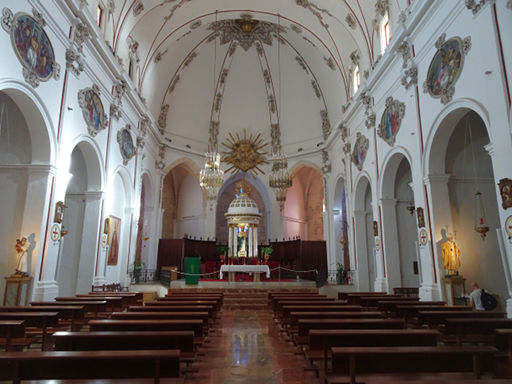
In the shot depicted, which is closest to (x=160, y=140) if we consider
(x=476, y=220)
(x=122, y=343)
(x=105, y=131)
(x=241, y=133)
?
(x=241, y=133)

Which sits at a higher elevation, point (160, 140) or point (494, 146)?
point (160, 140)

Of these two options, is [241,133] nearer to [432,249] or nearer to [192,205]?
[192,205]

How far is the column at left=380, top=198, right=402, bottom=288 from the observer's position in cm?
1274

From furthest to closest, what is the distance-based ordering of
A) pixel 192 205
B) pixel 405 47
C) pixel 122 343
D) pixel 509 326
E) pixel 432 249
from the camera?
pixel 192 205, pixel 405 47, pixel 432 249, pixel 509 326, pixel 122 343

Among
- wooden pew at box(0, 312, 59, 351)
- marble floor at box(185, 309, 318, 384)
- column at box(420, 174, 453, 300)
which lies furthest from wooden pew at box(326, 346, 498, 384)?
column at box(420, 174, 453, 300)

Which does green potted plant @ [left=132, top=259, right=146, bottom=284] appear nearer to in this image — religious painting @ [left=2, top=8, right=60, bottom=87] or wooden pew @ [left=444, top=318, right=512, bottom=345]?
religious painting @ [left=2, top=8, right=60, bottom=87]

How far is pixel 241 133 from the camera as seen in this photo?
77.7 ft

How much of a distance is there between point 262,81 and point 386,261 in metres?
14.5

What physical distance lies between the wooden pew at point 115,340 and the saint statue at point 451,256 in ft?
25.3

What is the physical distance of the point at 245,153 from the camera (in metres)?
22.7

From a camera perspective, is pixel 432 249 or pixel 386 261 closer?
pixel 432 249

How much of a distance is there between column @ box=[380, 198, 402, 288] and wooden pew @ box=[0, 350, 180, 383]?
10882mm

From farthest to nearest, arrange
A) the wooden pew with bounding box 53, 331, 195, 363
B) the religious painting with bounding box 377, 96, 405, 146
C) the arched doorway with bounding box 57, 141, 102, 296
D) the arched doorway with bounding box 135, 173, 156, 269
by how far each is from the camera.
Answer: the arched doorway with bounding box 135, 173, 156, 269 → the arched doorway with bounding box 57, 141, 102, 296 → the religious painting with bounding box 377, 96, 405, 146 → the wooden pew with bounding box 53, 331, 195, 363

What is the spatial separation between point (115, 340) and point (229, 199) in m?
21.6
